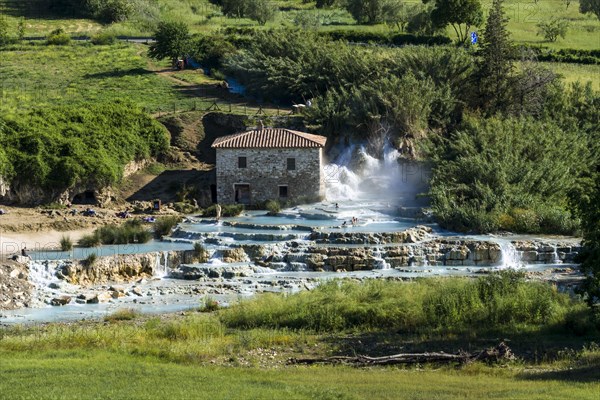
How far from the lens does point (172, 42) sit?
8256cm

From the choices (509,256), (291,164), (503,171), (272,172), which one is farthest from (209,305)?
(503,171)

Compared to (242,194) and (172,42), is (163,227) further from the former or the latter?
(172,42)

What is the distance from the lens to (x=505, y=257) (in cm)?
5094

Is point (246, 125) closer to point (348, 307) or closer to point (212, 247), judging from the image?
point (212, 247)

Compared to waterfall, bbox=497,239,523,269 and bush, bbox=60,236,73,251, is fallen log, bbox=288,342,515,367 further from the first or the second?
bush, bbox=60,236,73,251

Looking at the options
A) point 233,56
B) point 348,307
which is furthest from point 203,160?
point 348,307

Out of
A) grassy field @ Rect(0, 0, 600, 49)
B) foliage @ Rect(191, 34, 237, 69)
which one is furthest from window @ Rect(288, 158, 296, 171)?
grassy field @ Rect(0, 0, 600, 49)

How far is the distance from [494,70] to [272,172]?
53.1 feet

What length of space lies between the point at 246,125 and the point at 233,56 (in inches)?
526

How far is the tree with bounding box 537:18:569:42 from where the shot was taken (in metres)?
94.8

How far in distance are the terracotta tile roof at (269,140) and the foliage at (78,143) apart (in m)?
5.86

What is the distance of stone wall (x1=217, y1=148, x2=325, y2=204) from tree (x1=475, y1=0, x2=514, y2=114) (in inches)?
532

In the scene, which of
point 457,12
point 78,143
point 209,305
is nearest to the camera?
point 209,305

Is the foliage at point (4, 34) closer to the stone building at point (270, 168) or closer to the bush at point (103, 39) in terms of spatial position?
the bush at point (103, 39)
